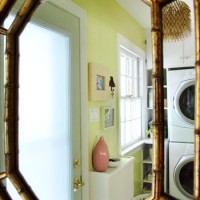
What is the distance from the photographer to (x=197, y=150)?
0.33 m

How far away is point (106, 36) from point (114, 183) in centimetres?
57

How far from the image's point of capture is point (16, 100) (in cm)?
60

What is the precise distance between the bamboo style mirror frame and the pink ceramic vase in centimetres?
36

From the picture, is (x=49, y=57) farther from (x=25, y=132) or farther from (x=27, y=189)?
(x=27, y=189)

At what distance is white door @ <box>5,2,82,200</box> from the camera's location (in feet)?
2.47

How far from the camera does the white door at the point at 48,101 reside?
754 mm

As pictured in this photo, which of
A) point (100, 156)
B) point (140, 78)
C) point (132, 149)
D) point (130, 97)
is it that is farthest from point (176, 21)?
point (100, 156)

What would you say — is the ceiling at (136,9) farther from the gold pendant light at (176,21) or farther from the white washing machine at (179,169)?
the white washing machine at (179,169)

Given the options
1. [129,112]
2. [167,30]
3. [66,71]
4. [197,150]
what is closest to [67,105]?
[66,71]

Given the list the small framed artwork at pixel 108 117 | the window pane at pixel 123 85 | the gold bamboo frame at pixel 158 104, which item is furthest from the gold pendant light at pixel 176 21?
the small framed artwork at pixel 108 117

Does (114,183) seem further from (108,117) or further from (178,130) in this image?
(178,130)

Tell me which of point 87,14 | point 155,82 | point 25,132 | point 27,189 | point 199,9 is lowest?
point 27,189

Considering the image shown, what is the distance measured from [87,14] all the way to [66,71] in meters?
0.25

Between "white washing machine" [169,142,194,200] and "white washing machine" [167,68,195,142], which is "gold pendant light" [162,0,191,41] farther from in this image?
"white washing machine" [169,142,194,200]
